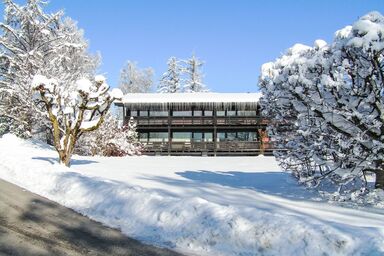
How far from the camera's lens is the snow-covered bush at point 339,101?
9344mm

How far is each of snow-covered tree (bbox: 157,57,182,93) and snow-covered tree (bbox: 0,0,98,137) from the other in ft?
110

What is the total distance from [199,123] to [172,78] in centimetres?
2932

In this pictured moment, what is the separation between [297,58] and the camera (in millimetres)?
10414

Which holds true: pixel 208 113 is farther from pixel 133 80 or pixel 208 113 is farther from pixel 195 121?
pixel 133 80

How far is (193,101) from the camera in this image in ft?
124

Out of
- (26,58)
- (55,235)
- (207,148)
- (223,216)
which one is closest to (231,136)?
(207,148)

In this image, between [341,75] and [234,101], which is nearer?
[341,75]

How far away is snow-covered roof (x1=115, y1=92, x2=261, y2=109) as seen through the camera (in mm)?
37541

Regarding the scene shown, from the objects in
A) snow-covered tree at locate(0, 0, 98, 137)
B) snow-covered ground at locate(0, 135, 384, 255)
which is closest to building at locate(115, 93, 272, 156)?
snow-covered tree at locate(0, 0, 98, 137)

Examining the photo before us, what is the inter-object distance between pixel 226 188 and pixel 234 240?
5658 millimetres

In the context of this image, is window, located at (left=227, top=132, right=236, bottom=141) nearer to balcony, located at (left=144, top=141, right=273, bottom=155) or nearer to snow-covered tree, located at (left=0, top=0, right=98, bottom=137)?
balcony, located at (left=144, top=141, right=273, bottom=155)

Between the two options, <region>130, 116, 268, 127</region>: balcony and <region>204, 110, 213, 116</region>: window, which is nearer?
<region>130, 116, 268, 127</region>: balcony

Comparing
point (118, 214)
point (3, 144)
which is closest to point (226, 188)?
point (118, 214)

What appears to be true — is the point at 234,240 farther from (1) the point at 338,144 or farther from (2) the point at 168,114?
(2) the point at 168,114
